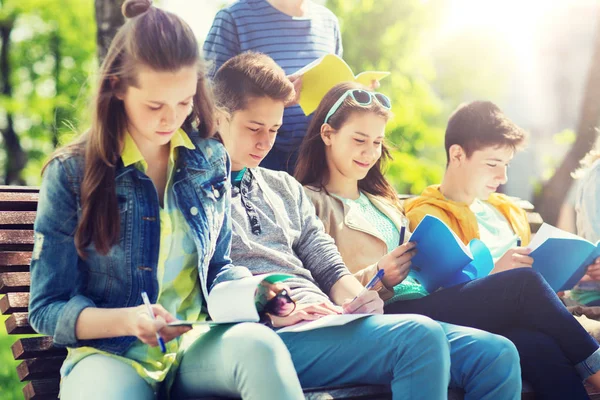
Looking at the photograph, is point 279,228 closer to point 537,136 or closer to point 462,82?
point 462,82

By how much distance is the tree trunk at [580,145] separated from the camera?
25.8ft

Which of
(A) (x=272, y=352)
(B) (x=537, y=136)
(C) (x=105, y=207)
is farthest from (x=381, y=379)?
(B) (x=537, y=136)

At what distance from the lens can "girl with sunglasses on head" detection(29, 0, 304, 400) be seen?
2.27 meters

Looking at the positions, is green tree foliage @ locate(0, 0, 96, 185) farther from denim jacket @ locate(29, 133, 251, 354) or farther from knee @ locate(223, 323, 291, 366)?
knee @ locate(223, 323, 291, 366)

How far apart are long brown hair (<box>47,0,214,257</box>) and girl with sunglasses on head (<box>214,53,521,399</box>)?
57 cm

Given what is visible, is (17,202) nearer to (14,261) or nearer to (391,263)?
(14,261)

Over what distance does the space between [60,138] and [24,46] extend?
44.6 ft

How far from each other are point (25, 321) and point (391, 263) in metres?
1.26

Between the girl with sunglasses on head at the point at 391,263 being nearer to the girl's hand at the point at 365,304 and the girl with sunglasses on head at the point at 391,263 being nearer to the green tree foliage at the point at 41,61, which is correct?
the girl's hand at the point at 365,304

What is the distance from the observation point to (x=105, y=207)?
94.4 inches

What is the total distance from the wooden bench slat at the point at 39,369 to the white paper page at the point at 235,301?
2.74ft

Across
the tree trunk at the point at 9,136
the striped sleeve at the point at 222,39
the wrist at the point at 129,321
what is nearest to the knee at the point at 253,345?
the wrist at the point at 129,321

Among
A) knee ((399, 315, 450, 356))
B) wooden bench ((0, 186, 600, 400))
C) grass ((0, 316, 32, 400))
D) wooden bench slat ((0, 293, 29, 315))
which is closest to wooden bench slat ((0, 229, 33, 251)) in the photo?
wooden bench ((0, 186, 600, 400))

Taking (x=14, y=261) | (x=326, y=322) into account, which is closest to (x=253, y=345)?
(x=326, y=322)
